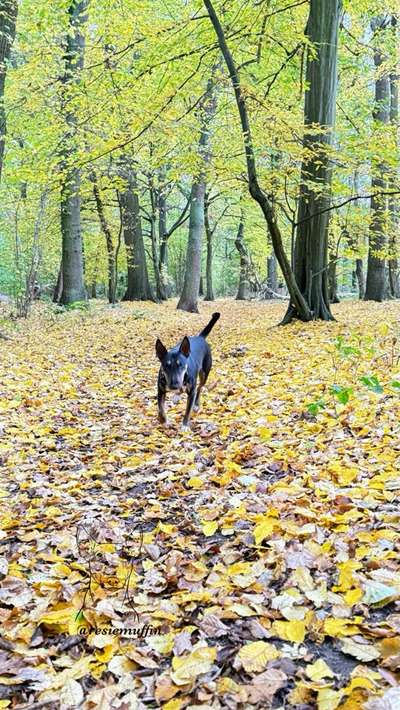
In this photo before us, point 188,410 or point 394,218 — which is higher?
point 394,218

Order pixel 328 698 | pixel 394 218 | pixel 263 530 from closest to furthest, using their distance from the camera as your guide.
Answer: pixel 328 698 → pixel 263 530 → pixel 394 218

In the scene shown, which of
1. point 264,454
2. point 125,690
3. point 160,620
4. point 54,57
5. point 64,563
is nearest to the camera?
point 125,690

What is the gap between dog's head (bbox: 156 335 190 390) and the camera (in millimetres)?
5438

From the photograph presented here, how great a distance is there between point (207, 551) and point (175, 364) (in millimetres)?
2536

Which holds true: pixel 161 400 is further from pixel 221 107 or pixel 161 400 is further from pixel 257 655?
pixel 221 107

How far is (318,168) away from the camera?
1041 centimetres

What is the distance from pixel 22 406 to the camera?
693cm

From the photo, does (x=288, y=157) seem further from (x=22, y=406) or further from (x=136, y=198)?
(x=136, y=198)

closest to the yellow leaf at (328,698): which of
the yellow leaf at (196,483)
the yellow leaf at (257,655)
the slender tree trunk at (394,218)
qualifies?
the yellow leaf at (257,655)

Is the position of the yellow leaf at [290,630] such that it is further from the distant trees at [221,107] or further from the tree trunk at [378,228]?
the tree trunk at [378,228]

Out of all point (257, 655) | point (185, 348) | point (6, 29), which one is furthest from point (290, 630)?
point (6, 29)

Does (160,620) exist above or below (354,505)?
below

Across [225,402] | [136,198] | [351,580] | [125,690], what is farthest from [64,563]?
[136,198]

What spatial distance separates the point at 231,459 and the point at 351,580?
2.28 m
